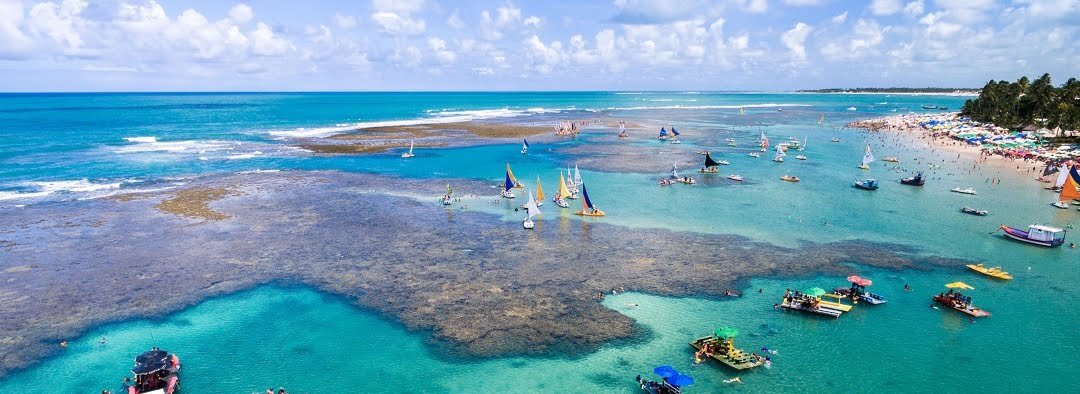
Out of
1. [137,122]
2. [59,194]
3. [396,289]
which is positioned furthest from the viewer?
[137,122]

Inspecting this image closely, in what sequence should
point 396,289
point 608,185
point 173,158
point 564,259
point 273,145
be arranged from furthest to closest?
point 273,145 < point 173,158 < point 608,185 < point 564,259 < point 396,289

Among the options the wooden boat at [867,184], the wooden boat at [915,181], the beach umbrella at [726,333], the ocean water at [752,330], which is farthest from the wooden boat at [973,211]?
the beach umbrella at [726,333]

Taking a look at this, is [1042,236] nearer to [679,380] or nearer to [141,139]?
[679,380]

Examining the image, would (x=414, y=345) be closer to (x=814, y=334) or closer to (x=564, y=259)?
(x=564, y=259)

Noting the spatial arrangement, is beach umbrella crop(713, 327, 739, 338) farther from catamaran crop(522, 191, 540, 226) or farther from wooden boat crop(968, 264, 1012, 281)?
catamaran crop(522, 191, 540, 226)

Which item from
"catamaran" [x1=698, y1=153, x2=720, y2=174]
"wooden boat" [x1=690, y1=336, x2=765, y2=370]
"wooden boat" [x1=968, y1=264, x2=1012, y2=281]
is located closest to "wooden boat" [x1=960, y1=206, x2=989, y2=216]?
"wooden boat" [x1=968, y1=264, x2=1012, y2=281]

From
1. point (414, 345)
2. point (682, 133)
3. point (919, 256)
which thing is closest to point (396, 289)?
point (414, 345)

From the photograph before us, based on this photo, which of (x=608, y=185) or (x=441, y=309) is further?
(x=608, y=185)
